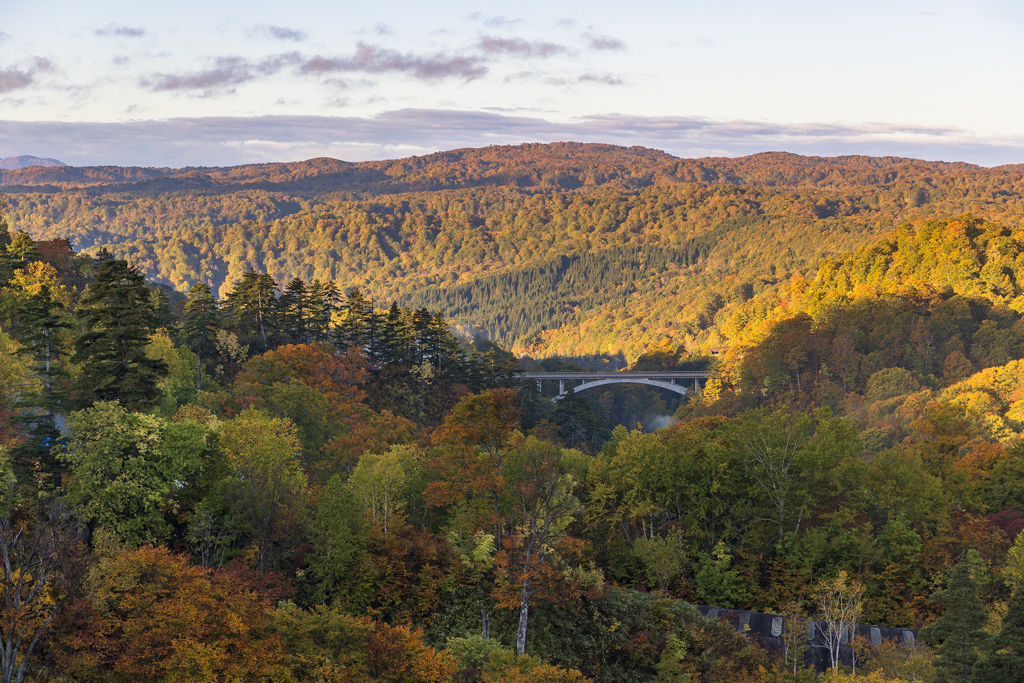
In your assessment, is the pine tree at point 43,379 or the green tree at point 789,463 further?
the green tree at point 789,463

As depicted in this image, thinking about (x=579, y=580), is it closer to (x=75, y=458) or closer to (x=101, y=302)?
(x=75, y=458)

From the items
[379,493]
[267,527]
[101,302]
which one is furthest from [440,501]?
[101,302]

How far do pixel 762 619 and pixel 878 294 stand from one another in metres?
122

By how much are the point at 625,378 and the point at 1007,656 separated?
128637mm

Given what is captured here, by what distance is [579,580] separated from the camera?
36.8 meters

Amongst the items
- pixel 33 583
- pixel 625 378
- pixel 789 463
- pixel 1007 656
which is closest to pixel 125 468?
pixel 33 583

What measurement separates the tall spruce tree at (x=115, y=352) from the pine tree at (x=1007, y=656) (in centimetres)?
3888

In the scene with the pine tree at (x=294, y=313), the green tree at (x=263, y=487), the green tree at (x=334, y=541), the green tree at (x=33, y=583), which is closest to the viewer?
the green tree at (x=33, y=583)

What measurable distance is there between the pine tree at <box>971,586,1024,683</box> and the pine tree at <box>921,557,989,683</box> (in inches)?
70.6

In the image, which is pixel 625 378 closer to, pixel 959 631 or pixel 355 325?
pixel 355 325

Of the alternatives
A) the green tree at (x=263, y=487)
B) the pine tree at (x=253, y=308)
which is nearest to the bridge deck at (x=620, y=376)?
the pine tree at (x=253, y=308)

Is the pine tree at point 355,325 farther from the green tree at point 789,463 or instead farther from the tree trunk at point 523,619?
the tree trunk at point 523,619

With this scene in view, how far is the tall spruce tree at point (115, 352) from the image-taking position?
43.8 meters

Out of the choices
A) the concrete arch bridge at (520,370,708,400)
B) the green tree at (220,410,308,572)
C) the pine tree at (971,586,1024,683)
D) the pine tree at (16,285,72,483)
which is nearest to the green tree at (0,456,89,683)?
the green tree at (220,410,308,572)
